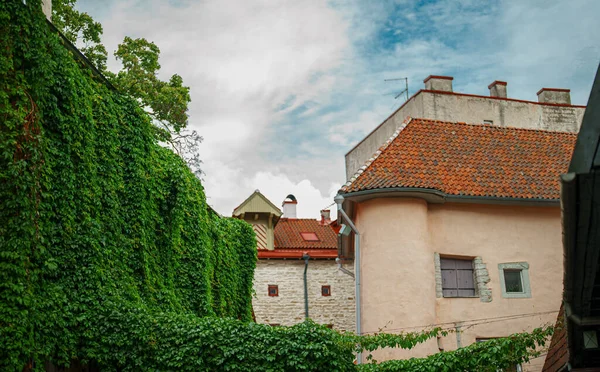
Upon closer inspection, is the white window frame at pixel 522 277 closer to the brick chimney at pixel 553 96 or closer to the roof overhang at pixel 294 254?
the brick chimney at pixel 553 96

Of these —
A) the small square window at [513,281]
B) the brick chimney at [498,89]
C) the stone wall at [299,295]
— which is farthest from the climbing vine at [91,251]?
the stone wall at [299,295]

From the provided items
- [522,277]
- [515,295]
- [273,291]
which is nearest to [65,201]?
[515,295]

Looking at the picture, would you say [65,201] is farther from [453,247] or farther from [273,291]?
Answer: [273,291]

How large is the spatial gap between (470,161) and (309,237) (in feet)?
44.1

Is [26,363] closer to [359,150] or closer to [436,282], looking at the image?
[436,282]

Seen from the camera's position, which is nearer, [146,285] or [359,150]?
[146,285]

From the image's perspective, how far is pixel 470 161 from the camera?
18328 mm

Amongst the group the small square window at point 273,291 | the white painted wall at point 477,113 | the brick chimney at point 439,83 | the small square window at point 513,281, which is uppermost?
the brick chimney at point 439,83

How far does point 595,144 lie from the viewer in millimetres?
4727

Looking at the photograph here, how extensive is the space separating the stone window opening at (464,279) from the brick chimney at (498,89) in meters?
8.50

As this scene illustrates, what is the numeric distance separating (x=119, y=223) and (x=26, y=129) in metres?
3.03

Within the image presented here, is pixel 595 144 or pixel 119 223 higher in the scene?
pixel 119 223

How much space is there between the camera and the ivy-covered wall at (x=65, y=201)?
9.34m

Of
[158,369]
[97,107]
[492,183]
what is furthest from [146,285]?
[492,183]
